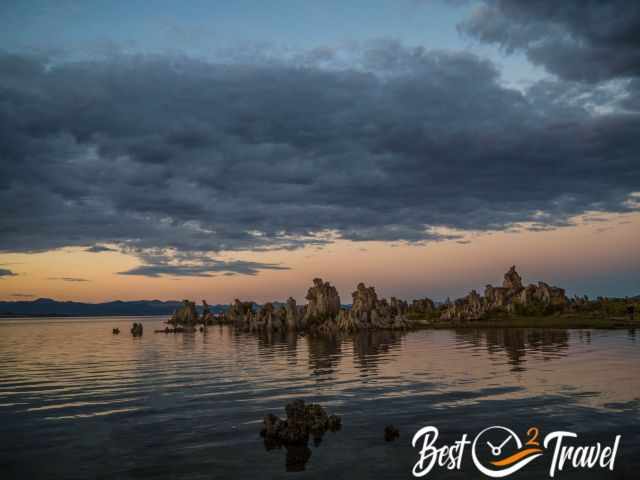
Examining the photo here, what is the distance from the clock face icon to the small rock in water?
3574 millimetres

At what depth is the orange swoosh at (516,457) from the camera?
20663 millimetres

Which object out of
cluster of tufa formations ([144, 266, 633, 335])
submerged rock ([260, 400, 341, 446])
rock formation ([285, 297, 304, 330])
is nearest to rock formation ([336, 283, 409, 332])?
cluster of tufa formations ([144, 266, 633, 335])

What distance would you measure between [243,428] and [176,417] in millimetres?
5386

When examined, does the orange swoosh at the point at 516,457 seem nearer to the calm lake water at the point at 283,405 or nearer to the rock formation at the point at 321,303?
the calm lake water at the point at 283,405

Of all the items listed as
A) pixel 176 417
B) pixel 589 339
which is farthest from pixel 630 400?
pixel 589 339

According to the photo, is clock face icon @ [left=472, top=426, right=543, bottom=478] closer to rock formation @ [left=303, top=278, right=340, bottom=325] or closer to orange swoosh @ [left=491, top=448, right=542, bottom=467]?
orange swoosh @ [left=491, top=448, right=542, bottom=467]

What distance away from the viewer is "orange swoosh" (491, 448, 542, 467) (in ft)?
67.8

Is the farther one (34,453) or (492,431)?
(492,431)

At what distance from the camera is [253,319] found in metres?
152

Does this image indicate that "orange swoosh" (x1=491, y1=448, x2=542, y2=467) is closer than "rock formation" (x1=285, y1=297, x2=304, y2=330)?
Yes

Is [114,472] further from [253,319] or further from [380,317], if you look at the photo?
[253,319]

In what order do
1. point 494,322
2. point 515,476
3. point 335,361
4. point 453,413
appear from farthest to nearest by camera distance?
point 494,322 → point 335,361 → point 453,413 → point 515,476

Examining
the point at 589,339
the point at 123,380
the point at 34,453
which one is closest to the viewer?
the point at 34,453

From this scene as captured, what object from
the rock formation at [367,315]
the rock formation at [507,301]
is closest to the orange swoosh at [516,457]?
the rock formation at [367,315]
